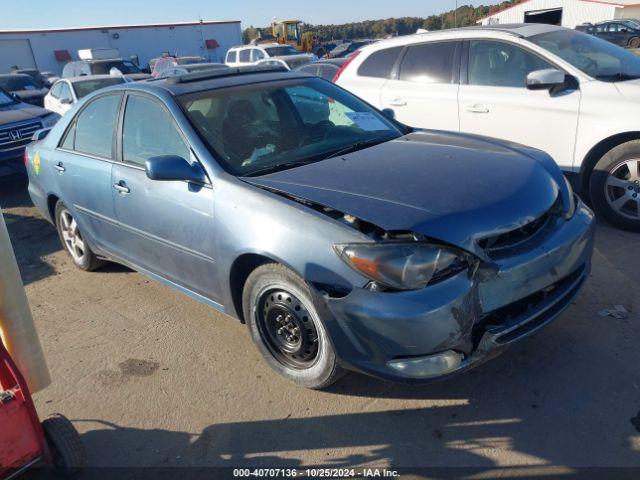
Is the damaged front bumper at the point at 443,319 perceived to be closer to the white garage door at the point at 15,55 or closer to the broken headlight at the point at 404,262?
the broken headlight at the point at 404,262

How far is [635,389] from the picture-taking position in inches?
111

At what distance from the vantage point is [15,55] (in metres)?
34.8

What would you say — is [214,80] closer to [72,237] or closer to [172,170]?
[172,170]

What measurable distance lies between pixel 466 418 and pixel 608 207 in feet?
9.85

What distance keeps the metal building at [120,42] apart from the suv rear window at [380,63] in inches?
1388

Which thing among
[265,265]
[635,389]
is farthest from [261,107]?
A: [635,389]

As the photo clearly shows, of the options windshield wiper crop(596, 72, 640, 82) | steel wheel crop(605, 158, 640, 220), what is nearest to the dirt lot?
steel wheel crop(605, 158, 640, 220)

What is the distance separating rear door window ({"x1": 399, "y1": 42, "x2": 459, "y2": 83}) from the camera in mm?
5723

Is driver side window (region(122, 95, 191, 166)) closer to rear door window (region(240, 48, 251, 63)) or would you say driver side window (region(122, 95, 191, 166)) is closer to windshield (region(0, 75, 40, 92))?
windshield (region(0, 75, 40, 92))

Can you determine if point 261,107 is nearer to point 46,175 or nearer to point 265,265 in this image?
point 265,265

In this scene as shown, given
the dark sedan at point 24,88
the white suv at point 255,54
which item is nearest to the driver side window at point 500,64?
the white suv at point 255,54

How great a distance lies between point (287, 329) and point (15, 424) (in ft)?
4.38

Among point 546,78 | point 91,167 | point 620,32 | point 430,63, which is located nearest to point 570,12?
point 620,32

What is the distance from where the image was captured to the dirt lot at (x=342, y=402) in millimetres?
2568
